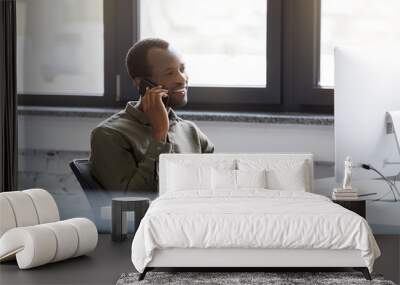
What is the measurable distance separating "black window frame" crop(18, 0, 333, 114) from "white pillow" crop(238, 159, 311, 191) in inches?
21.8

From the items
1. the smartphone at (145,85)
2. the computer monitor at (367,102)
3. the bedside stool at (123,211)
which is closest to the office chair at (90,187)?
the bedside stool at (123,211)

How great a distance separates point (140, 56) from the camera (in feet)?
Result: 23.8

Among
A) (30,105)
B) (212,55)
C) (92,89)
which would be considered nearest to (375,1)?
(212,55)

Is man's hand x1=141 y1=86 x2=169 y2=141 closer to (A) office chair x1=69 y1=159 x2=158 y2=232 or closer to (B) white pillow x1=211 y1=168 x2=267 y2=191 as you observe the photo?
(A) office chair x1=69 y1=159 x2=158 y2=232

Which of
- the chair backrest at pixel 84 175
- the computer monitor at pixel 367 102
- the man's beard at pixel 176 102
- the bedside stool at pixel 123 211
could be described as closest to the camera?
the computer monitor at pixel 367 102

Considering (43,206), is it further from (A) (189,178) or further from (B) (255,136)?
(B) (255,136)

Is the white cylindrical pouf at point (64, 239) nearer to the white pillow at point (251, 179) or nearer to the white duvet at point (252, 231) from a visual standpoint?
the white duvet at point (252, 231)

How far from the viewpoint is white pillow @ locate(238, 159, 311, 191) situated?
21.8ft

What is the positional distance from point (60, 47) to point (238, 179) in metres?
2.00

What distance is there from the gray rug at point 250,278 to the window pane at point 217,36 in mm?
2049

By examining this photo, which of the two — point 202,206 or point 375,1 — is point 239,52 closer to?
point 375,1

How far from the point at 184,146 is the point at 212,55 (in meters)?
0.79

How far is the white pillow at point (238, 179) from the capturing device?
6.59 metres

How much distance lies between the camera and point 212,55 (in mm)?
7176
